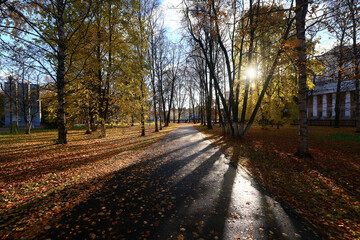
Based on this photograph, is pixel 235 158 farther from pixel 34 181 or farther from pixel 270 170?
pixel 34 181

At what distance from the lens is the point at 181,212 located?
10.8ft

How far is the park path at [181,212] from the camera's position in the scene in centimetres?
268

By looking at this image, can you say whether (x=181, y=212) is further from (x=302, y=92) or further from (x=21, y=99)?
(x=21, y=99)

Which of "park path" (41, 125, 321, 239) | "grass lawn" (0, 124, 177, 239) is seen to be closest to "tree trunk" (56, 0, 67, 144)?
"grass lawn" (0, 124, 177, 239)

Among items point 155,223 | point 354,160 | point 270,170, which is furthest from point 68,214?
point 354,160

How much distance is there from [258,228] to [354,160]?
7.53 m

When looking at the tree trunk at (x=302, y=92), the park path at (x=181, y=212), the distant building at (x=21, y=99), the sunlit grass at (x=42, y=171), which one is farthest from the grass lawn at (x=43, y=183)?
the distant building at (x=21, y=99)

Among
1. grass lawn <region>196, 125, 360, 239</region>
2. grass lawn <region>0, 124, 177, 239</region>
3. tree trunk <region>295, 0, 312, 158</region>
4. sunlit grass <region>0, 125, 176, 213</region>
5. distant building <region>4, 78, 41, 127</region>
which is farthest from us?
distant building <region>4, 78, 41, 127</region>

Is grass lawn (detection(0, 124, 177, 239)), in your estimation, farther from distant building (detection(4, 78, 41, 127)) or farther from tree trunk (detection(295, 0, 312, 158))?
distant building (detection(4, 78, 41, 127))

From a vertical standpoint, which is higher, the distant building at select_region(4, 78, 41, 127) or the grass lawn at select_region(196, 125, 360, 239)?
the distant building at select_region(4, 78, 41, 127)

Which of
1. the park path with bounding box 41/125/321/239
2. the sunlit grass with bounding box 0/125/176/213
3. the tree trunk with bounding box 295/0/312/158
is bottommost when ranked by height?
the park path with bounding box 41/125/321/239

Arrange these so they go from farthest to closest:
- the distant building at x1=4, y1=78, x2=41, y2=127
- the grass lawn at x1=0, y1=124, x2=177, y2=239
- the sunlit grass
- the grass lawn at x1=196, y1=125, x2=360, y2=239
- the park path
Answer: the distant building at x1=4, y1=78, x2=41, y2=127 → the sunlit grass → the grass lawn at x1=0, y1=124, x2=177, y2=239 → the grass lawn at x1=196, y1=125, x2=360, y2=239 → the park path

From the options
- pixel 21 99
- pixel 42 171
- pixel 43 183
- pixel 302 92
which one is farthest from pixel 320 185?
pixel 21 99

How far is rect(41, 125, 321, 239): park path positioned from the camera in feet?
8.80
